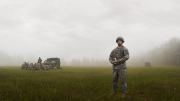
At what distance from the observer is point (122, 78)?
12.1 meters

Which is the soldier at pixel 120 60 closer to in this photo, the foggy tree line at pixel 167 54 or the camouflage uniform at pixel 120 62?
the camouflage uniform at pixel 120 62

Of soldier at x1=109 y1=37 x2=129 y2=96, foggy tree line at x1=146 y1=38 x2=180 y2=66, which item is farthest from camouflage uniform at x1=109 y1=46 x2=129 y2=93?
foggy tree line at x1=146 y1=38 x2=180 y2=66

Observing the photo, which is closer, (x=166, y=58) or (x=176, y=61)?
(x=176, y=61)

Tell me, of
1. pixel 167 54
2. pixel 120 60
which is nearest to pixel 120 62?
pixel 120 60

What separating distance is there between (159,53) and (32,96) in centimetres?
13602

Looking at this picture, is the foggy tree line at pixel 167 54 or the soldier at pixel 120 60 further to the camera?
the foggy tree line at pixel 167 54

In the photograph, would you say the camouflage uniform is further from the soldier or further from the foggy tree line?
the foggy tree line

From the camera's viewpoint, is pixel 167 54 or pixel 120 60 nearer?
pixel 120 60

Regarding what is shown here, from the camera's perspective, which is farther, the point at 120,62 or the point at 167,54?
the point at 167,54

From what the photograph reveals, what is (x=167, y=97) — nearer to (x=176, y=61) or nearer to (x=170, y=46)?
(x=176, y=61)

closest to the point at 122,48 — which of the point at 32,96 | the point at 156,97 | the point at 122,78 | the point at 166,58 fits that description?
the point at 122,78

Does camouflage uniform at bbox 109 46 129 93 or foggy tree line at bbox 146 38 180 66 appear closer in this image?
camouflage uniform at bbox 109 46 129 93

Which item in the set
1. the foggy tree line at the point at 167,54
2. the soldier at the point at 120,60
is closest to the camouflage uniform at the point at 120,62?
the soldier at the point at 120,60

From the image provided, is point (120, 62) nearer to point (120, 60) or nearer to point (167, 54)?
point (120, 60)
